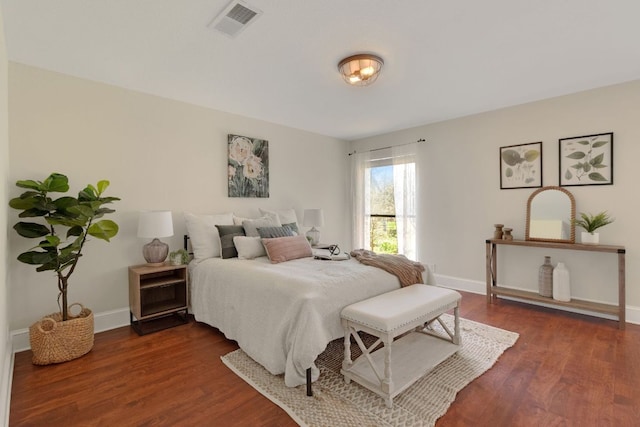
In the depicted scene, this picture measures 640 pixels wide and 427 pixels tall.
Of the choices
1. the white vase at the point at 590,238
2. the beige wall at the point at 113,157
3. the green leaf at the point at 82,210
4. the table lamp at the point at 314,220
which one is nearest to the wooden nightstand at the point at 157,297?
the beige wall at the point at 113,157

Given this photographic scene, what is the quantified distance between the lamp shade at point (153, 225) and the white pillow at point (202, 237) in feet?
1.12

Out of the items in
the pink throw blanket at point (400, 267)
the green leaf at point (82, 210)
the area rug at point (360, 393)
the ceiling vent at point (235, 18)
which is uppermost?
the ceiling vent at point (235, 18)

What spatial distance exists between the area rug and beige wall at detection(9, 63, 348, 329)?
1.67 m

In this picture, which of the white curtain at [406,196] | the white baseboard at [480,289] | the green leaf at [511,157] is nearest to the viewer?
the white baseboard at [480,289]

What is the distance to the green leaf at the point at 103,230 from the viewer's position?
2494 millimetres

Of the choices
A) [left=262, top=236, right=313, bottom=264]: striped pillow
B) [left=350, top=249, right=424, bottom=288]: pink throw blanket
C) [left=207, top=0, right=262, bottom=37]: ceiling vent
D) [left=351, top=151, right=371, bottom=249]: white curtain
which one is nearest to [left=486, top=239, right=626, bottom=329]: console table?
[left=350, top=249, right=424, bottom=288]: pink throw blanket

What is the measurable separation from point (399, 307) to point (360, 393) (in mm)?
602

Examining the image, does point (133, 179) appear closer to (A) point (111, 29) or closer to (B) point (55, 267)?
(B) point (55, 267)

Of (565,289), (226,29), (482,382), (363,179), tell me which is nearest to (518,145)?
(565,289)

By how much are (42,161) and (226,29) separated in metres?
2.07

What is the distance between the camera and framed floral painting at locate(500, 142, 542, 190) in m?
3.56

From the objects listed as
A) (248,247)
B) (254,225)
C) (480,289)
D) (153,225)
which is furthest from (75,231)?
(480,289)

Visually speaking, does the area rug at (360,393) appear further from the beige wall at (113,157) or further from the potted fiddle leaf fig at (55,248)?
the beige wall at (113,157)

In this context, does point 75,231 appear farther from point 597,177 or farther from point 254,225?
point 597,177
